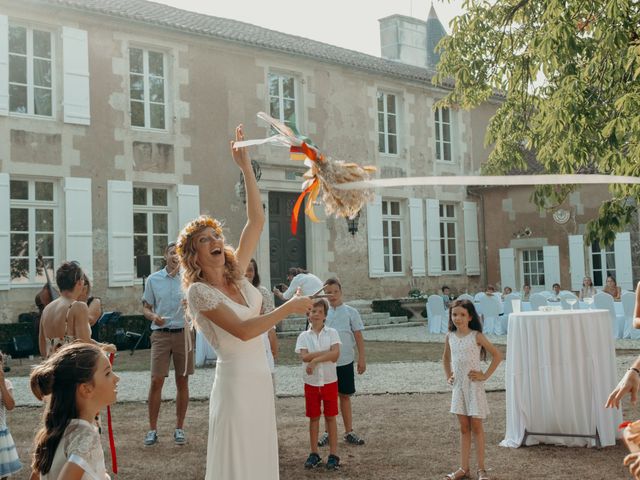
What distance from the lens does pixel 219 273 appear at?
344 cm

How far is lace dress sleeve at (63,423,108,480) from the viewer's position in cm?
244

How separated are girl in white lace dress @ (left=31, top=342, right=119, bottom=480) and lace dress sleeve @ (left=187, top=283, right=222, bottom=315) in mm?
697

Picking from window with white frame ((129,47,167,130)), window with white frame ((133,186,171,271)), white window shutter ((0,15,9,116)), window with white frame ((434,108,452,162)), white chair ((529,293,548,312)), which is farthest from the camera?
window with white frame ((434,108,452,162))

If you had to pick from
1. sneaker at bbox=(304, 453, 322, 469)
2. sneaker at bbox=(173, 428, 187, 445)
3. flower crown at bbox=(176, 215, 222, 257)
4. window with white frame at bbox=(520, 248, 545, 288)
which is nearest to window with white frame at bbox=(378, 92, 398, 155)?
window with white frame at bbox=(520, 248, 545, 288)

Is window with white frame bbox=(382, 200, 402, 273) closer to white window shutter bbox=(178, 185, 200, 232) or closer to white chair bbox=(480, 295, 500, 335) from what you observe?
white chair bbox=(480, 295, 500, 335)

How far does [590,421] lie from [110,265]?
34.5 feet

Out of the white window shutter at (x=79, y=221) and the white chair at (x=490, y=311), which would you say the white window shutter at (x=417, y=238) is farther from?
the white window shutter at (x=79, y=221)

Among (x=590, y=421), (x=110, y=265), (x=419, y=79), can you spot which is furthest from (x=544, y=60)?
(x=419, y=79)

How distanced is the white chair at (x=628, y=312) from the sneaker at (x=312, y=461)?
9.49 meters

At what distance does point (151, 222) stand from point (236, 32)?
4.96 meters

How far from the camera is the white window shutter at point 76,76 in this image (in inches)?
557

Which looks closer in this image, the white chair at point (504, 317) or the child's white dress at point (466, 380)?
the child's white dress at point (466, 380)

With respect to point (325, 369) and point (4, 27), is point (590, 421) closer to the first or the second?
point (325, 369)

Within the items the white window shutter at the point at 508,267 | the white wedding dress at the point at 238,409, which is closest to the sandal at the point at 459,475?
the white wedding dress at the point at 238,409
